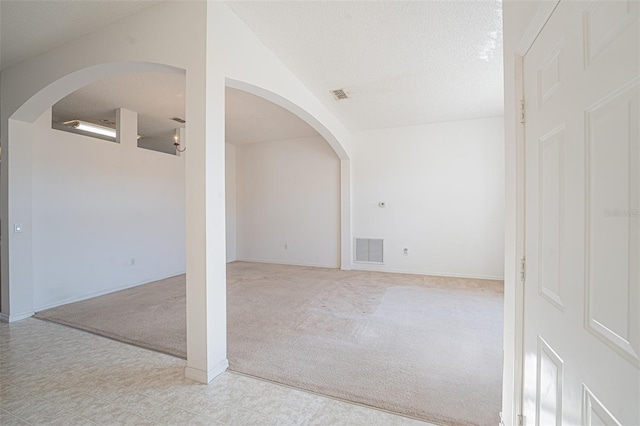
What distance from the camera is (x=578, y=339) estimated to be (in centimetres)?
86

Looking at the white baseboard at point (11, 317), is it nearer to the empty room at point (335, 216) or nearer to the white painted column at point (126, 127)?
the empty room at point (335, 216)

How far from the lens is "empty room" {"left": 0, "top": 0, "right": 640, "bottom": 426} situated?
0.87 m

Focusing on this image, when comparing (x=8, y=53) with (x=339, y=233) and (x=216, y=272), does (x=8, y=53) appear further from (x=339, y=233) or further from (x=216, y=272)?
(x=339, y=233)

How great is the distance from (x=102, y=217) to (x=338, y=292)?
13.0ft

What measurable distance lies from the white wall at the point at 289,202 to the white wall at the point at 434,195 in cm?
68

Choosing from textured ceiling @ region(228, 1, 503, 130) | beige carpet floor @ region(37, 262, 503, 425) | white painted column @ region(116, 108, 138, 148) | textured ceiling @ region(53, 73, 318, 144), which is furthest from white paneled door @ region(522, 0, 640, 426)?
white painted column @ region(116, 108, 138, 148)

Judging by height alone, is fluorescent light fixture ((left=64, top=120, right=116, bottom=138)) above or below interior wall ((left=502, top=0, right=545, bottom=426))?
above

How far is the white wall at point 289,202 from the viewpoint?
20.9 ft

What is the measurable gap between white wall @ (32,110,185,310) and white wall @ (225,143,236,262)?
1602 millimetres

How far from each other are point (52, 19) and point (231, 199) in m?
5.02

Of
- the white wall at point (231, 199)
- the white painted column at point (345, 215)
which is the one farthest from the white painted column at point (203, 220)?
the white wall at point (231, 199)

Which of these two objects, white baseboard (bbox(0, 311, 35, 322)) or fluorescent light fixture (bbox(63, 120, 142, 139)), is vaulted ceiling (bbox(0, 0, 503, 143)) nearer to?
fluorescent light fixture (bbox(63, 120, 142, 139))

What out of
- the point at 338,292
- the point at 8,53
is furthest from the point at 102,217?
the point at 338,292

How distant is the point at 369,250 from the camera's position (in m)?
6.00
